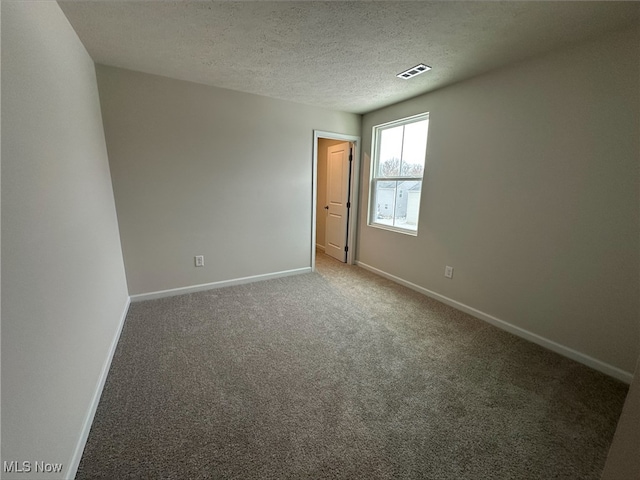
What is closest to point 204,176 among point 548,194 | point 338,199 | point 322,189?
point 338,199

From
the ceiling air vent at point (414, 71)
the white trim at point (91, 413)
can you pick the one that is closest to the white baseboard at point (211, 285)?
the white trim at point (91, 413)

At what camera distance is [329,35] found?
72.2 inches

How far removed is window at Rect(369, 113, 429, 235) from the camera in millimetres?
3193

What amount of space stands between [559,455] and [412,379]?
0.76 metres

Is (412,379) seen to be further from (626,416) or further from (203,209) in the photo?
(203,209)

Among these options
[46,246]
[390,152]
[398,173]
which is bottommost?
[46,246]

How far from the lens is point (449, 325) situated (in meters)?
2.50

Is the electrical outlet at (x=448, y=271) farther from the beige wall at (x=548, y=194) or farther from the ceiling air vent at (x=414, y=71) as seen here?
the ceiling air vent at (x=414, y=71)

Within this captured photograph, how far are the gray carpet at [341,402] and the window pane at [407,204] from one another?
1.32 metres

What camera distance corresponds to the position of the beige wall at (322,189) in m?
4.77

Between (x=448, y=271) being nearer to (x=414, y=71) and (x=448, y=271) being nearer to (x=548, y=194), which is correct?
(x=548, y=194)

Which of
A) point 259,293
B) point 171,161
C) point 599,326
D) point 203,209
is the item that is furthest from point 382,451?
point 171,161

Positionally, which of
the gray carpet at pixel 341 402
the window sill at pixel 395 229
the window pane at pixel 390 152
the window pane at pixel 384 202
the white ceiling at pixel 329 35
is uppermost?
the white ceiling at pixel 329 35

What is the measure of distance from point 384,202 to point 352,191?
23.0 inches
